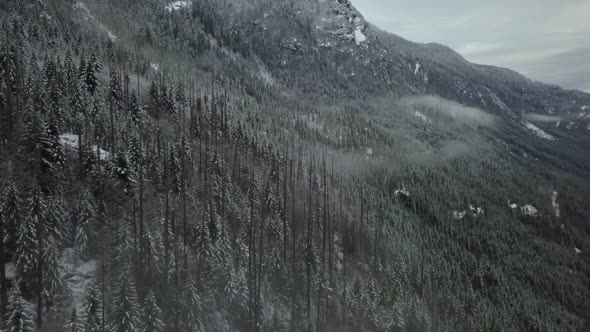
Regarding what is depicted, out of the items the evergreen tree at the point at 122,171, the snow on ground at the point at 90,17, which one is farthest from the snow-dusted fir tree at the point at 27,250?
the snow on ground at the point at 90,17

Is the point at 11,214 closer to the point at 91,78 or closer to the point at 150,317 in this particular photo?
the point at 150,317

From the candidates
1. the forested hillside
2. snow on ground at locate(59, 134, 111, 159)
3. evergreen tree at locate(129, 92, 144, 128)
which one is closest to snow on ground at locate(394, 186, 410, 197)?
the forested hillside

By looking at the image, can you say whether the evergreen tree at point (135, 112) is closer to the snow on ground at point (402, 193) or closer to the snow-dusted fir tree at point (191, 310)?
the snow-dusted fir tree at point (191, 310)

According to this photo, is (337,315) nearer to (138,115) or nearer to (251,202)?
(251,202)

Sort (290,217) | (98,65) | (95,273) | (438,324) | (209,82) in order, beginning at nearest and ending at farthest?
1. (95,273)
2. (438,324)
3. (98,65)
4. (290,217)
5. (209,82)

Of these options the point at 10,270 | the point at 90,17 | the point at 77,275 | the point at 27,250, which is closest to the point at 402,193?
the point at 77,275

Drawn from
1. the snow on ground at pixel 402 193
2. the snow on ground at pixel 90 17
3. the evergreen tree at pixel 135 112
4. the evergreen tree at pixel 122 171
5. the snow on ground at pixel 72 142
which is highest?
the snow on ground at pixel 90 17

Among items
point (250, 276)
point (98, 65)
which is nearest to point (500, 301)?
point (250, 276)
